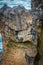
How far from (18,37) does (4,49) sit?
0.14m

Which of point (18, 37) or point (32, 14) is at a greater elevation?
point (32, 14)

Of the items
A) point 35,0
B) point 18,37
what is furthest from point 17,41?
point 35,0

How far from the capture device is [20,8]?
138cm

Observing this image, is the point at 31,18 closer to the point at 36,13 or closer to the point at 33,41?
the point at 36,13

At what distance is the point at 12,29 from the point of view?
1366 millimetres

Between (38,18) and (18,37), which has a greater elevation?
(38,18)

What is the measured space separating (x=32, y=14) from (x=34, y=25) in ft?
0.25

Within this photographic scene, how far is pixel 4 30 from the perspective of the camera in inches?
54.6

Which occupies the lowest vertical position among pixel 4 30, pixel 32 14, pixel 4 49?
pixel 4 49

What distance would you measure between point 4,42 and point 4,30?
86 mm

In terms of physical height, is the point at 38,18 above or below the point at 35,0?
below

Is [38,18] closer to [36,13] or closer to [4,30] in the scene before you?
[36,13]

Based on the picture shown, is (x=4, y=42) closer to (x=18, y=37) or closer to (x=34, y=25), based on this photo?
(x=18, y=37)

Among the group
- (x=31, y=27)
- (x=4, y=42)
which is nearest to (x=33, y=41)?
(x=31, y=27)
